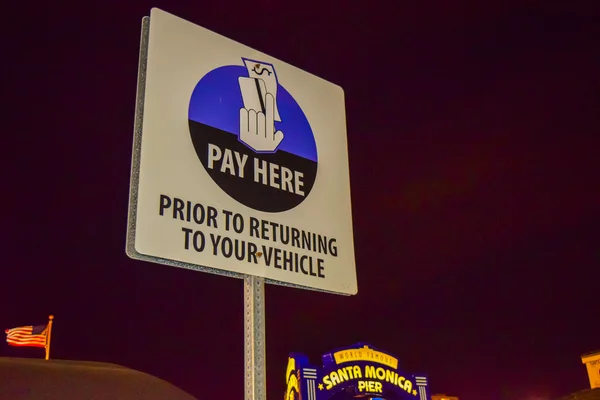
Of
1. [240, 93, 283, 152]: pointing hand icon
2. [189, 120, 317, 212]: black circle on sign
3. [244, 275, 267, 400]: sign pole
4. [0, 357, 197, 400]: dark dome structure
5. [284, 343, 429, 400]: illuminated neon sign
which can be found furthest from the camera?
[284, 343, 429, 400]: illuminated neon sign

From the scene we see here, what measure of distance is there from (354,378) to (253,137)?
47.6 ft

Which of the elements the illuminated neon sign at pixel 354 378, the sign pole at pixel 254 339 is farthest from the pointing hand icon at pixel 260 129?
the illuminated neon sign at pixel 354 378

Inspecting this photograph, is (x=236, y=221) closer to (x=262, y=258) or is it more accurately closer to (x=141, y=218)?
(x=262, y=258)

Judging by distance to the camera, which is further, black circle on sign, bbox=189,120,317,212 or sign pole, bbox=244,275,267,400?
black circle on sign, bbox=189,120,317,212

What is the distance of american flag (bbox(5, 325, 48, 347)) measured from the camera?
19438 millimetres

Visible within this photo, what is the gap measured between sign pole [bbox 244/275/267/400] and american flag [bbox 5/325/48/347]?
61.5 ft

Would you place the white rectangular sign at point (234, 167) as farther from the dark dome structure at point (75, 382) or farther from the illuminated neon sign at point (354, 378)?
the illuminated neon sign at point (354, 378)

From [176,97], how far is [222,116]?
0.71ft

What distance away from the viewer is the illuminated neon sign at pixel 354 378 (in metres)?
15.8

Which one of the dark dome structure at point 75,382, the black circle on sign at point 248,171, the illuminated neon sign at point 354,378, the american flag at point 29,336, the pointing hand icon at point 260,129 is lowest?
the dark dome structure at point 75,382

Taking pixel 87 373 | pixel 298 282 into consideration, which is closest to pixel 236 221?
pixel 298 282

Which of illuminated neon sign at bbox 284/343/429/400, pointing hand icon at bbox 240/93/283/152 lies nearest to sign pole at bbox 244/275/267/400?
pointing hand icon at bbox 240/93/283/152

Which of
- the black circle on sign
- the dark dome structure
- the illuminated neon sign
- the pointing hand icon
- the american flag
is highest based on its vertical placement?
the american flag

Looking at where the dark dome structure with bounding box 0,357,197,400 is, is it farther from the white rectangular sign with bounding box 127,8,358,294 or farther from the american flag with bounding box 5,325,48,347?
the american flag with bounding box 5,325,48,347
